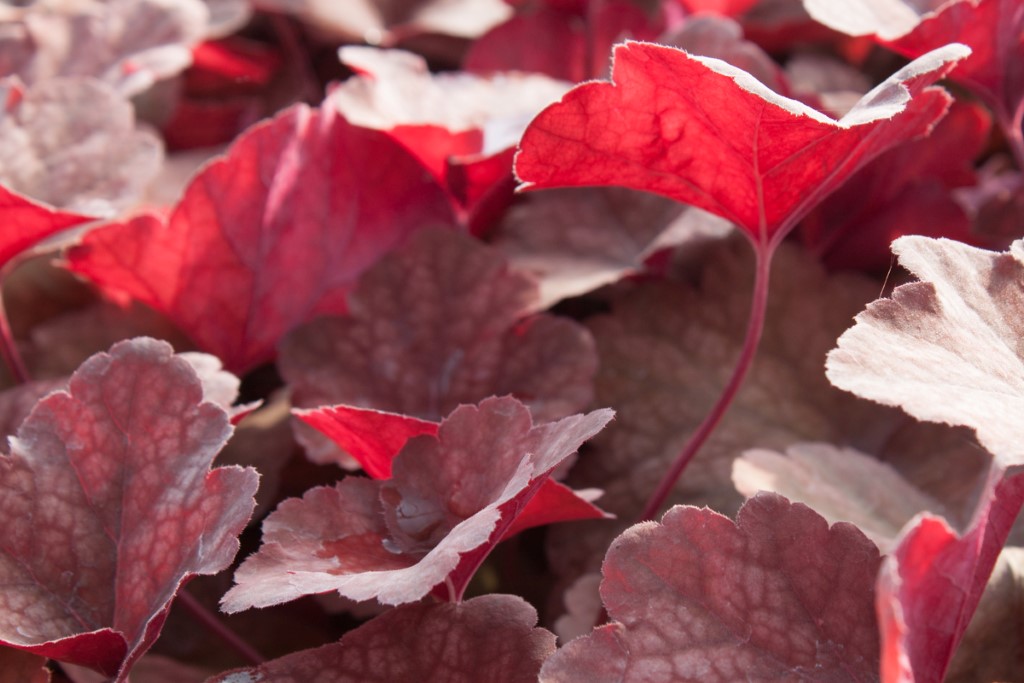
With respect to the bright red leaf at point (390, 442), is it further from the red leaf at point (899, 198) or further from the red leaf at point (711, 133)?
the red leaf at point (899, 198)

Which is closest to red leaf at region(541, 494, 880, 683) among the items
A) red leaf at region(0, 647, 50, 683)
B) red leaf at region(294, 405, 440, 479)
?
red leaf at region(294, 405, 440, 479)

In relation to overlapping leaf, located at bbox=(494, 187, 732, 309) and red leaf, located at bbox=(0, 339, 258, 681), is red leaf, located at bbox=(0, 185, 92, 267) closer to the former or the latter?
red leaf, located at bbox=(0, 339, 258, 681)

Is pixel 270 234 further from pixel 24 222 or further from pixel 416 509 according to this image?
pixel 416 509

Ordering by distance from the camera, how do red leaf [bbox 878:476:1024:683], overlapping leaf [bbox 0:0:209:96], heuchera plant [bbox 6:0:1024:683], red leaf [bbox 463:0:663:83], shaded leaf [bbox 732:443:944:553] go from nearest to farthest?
red leaf [bbox 878:476:1024:683]
heuchera plant [bbox 6:0:1024:683]
shaded leaf [bbox 732:443:944:553]
overlapping leaf [bbox 0:0:209:96]
red leaf [bbox 463:0:663:83]

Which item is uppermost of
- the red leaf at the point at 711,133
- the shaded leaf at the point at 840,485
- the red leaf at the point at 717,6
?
the red leaf at the point at 711,133

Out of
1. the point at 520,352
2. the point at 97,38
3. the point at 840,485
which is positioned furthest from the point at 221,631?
the point at 97,38

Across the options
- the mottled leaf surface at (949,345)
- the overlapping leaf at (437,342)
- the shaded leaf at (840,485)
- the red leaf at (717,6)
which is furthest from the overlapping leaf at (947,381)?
the red leaf at (717,6)
